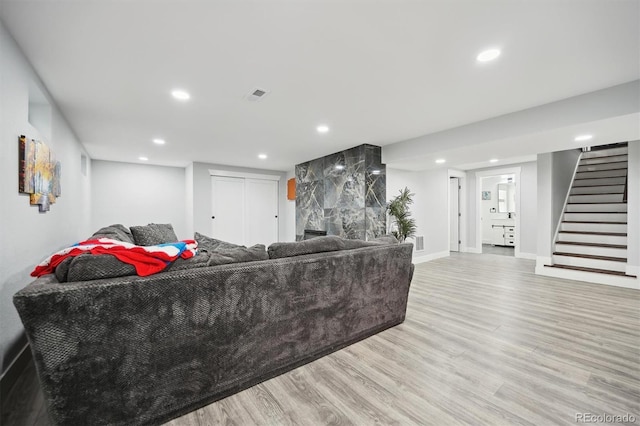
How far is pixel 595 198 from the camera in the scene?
5.39 metres

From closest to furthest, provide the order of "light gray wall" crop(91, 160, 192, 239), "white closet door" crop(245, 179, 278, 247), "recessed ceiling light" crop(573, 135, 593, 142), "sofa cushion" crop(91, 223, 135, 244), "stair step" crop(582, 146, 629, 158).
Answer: "sofa cushion" crop(91, 223, 135, 244) → "recessed ceiling light" crop(573, 135, 593, 142) → "stair step" crop(582, 146, 629, 158) → "light gray wall" crop(91, 160, 192, 239) → "white closet door" crop(245, 179, 278, 247)

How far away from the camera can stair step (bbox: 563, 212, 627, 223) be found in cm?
483

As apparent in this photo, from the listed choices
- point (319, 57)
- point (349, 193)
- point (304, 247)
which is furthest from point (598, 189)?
point (304, 247)

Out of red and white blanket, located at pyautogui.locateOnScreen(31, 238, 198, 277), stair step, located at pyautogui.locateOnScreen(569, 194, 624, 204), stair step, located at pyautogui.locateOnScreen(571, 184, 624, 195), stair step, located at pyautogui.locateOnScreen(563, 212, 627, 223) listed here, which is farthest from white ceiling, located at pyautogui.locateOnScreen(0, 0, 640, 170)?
stair step, located at pyautogui.locateOnScreen(571, 184, 624, 195)

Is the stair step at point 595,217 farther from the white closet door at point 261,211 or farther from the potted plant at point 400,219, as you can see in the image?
the white closet door at point 261,211

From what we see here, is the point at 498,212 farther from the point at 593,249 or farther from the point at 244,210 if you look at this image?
the point at 244,210

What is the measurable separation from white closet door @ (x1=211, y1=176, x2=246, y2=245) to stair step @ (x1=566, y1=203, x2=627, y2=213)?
7.61m

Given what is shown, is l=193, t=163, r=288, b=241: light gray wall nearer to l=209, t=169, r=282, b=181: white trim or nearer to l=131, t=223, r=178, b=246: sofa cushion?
l=209, t=169, r=282, b=181: white trim

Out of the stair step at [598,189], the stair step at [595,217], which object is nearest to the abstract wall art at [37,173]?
the stair step at [595,217]

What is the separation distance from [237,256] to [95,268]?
0.71 meters

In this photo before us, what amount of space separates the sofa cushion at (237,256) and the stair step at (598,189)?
7119 millimetres

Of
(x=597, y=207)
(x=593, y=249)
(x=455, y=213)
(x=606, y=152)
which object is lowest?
(x=593, y=249)

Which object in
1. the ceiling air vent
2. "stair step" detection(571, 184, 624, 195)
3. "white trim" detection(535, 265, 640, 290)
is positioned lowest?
"white trim" detection(535, 265, 640, 290)

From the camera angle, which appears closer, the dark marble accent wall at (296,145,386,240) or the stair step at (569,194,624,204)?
the dark marble accent wall at (296,145,386,240)
